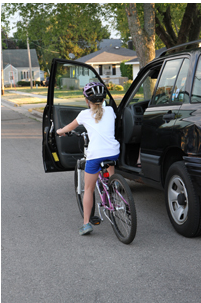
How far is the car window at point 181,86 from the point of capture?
459cm

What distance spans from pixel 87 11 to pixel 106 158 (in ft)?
53.8

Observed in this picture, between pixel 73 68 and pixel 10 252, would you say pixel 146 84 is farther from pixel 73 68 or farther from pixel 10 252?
pixel 10 252

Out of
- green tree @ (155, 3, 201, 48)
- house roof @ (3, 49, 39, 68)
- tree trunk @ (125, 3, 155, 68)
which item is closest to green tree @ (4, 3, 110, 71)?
green tree @ (155, 3, 201, 48)

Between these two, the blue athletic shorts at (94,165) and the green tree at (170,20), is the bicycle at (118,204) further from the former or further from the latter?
the green tree at (170,20)

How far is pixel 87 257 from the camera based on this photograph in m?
4.22

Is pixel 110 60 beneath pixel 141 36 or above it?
above

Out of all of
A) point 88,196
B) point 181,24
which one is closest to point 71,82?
point 88,196

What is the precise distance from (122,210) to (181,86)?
1.53m

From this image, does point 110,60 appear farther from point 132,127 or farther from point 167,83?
point 167,83

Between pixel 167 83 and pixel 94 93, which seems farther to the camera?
pixel 167 83

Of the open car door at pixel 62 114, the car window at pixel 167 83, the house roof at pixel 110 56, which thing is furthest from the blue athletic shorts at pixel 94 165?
the house roof at pixel 110 56

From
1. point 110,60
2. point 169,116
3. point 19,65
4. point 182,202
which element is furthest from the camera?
point 19,65

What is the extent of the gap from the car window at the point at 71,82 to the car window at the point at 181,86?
1904mm

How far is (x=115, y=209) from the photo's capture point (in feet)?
15.4
